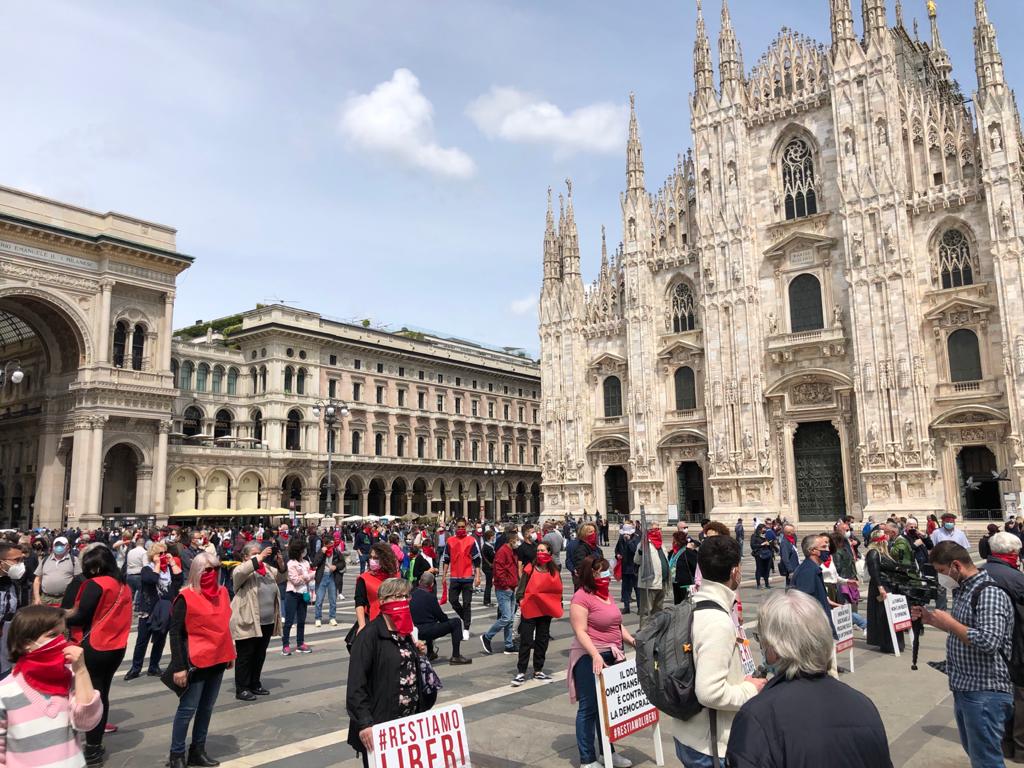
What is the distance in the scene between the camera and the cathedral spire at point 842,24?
35031mm

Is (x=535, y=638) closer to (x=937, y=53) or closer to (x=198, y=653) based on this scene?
(x=198, y=653)

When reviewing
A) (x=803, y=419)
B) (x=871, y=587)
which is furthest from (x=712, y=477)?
(x=871, y=587)

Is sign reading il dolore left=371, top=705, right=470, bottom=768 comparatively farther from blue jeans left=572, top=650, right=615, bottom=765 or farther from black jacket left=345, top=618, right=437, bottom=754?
blue jeans left=572, top=650, right=615, bottom=765

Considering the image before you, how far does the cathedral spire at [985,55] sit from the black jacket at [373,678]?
36058 mm

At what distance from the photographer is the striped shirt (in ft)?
12.4

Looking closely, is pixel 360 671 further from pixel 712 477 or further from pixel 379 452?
pixel 379 452

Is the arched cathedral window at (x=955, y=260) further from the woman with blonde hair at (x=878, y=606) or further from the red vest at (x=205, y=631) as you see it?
the red vest at (x=205, y=631)

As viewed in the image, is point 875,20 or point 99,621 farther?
point 875,20

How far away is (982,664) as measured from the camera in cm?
472

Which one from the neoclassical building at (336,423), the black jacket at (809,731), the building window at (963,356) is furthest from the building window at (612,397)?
the black jacket at (809,731)

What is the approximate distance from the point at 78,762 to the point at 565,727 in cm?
434

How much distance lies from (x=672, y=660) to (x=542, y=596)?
4933 mm

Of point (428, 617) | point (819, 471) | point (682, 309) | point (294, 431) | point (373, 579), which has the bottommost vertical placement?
point (428, 617)

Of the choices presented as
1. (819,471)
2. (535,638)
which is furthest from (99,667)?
(819,471)
